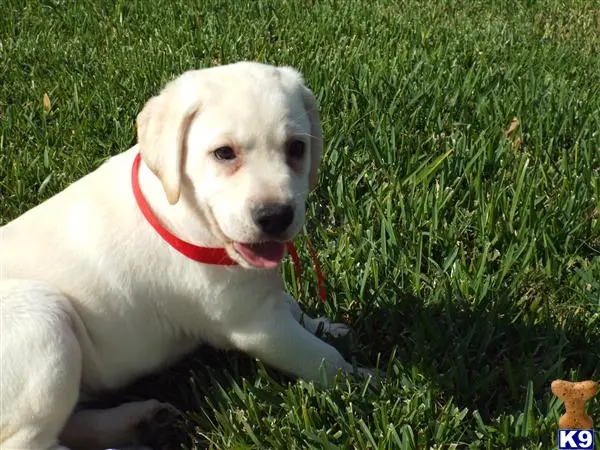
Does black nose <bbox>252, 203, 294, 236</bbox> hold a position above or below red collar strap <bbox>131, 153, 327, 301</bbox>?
above

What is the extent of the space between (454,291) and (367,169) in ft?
4.05

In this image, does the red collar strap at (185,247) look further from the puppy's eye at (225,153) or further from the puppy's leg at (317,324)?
the puppy's leg at (317,324)

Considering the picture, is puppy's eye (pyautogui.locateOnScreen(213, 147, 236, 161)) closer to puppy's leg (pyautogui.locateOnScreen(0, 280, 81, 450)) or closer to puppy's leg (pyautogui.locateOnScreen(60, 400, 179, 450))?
puppy's leg (pyautogui.locateOnScreen(0, 280, 81, 450))

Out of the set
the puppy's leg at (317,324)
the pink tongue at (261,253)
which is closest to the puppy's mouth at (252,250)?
the pink tongue at (261,253)

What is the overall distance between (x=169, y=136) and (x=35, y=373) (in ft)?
2.97

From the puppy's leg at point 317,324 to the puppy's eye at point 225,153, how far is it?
0.96 m

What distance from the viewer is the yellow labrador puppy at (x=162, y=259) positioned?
2875 mm

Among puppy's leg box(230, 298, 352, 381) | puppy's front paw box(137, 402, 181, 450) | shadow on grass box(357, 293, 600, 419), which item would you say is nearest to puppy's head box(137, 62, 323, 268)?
puppy's leg box(230, 298, 352, 381)

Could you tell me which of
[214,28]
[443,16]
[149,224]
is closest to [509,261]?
[149,224]

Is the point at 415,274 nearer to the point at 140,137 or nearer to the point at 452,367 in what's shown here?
the point at 452,367

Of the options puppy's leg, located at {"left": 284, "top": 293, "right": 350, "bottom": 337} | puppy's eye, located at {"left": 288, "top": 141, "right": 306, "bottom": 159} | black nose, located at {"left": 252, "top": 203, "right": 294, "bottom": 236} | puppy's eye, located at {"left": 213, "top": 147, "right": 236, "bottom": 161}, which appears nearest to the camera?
black nose, located at {"left": 252, "top": 203, "right": 294, "bottom": 236}

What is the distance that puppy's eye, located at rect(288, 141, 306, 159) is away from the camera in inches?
120

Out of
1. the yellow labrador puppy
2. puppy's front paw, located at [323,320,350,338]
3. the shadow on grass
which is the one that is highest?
the yellow labrador puppy

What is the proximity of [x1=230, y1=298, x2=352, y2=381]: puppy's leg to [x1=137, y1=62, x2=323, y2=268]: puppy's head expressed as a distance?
0.88 feet
